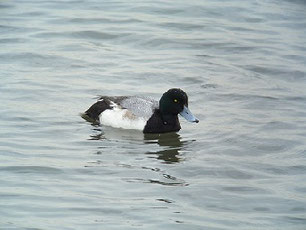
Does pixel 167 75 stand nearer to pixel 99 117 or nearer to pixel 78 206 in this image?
pixel 99 117

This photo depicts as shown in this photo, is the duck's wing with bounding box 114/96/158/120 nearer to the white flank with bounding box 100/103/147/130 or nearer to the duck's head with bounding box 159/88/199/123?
the white flank with bounding box 100/103/147/130

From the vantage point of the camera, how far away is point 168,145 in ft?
39.4

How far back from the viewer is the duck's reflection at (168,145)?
36.9ft

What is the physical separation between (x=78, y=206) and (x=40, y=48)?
839cm

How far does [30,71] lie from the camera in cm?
1520

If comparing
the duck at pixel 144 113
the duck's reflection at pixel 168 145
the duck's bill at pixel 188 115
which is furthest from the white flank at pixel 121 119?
the duck's bill at pixel 188 115

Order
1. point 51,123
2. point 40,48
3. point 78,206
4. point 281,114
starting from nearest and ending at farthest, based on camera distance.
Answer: point 78,206 < point 51,123 < point 281,114 < point 40,48

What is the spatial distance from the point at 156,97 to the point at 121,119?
1.34m

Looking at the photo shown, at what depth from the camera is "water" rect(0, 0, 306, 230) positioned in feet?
29.1

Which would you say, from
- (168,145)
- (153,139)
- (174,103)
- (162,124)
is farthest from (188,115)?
(168,145)

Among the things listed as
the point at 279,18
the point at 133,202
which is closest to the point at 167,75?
the point at 279,18

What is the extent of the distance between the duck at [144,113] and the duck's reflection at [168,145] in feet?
0.52

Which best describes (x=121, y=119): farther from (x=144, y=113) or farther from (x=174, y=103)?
(x=174, y=103)

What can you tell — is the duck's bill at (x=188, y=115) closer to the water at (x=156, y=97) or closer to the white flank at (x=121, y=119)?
the water at (x=156, y=97)
